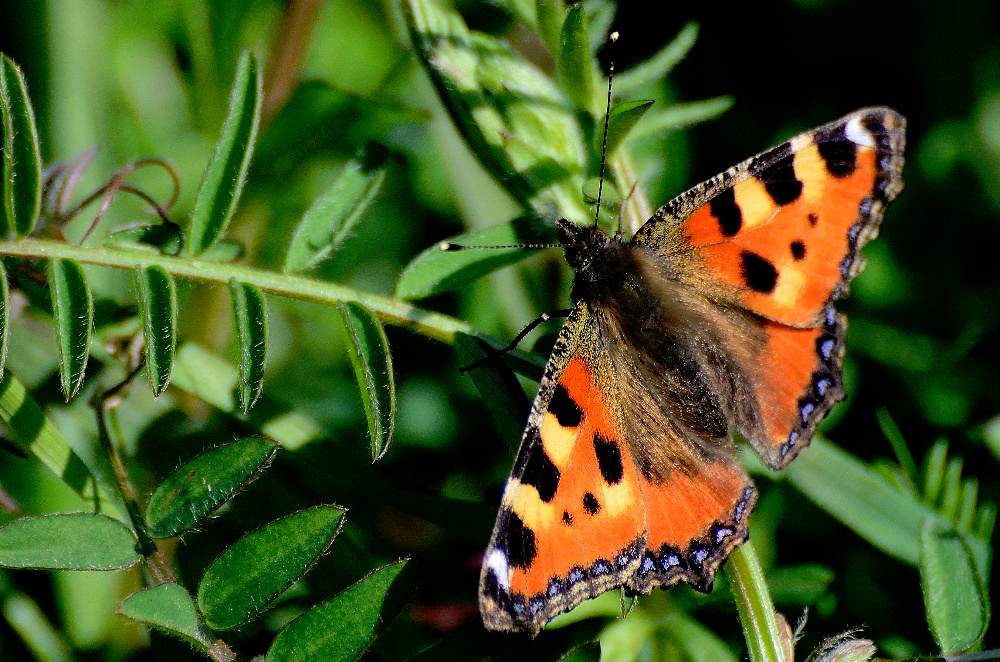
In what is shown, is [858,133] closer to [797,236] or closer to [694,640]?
[797,236]

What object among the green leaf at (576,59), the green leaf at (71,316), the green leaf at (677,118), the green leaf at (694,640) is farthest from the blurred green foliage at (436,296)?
the green leaf at (71,316)

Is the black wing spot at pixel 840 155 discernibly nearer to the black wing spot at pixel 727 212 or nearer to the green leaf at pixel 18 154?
the black wing spot at pixel 727 212

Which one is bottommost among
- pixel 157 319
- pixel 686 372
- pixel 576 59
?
pixel 686 372

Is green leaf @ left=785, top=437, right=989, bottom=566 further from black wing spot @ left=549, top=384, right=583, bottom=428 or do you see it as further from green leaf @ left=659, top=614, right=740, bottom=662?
black wing spot @ left=549, top=384, right=583, bottom=428

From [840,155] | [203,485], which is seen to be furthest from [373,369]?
[840,155]

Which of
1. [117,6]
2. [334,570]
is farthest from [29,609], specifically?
[117,6]

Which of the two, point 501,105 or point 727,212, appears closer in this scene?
point 501,105
